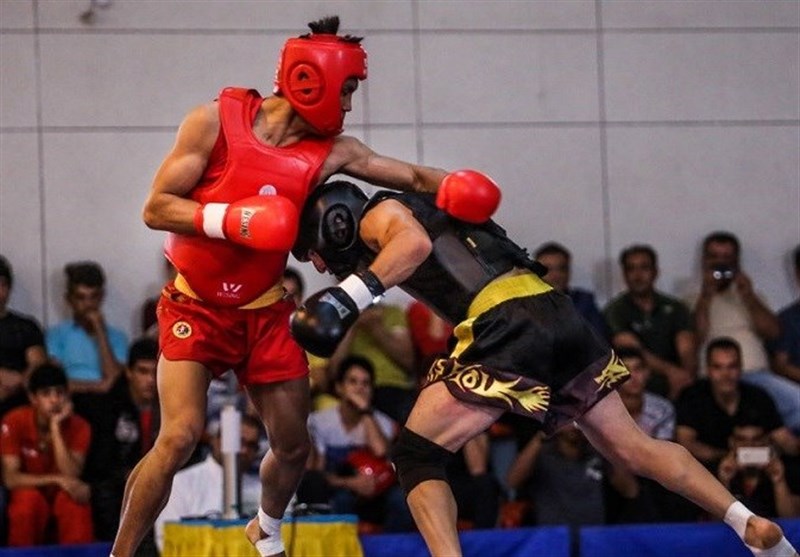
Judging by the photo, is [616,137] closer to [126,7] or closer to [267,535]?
[126,7]

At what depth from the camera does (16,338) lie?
8523 millimetres

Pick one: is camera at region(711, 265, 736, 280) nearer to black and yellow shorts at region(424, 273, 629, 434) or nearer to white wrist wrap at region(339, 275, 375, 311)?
black and yellow shorts at region(424, 273, 629, 434)

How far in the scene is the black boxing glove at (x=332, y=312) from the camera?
15.5 ft

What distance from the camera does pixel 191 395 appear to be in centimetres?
539

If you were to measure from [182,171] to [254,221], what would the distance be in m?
0.40

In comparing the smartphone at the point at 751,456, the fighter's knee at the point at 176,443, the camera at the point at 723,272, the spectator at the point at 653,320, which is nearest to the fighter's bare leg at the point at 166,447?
the fighter's knee at the point at 176,443

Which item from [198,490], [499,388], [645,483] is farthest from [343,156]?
[645,483]

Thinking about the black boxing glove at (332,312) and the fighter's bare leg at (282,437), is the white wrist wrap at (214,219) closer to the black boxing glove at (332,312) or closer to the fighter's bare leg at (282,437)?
the black boxing glove at (332,312)

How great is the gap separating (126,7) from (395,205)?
4634mm

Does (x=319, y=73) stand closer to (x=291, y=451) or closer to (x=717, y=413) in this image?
(x=291, y=451)

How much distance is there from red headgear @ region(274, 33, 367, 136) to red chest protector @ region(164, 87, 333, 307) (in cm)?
14

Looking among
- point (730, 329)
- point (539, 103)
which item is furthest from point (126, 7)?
point (730, 329)

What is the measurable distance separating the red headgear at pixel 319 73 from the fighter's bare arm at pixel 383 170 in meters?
0.19

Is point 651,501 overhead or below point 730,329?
below
